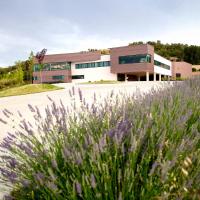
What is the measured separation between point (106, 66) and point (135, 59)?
622cm

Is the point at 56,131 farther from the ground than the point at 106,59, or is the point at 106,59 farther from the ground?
the point at 106,59

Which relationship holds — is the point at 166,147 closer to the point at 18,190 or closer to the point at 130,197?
the point at 130,197

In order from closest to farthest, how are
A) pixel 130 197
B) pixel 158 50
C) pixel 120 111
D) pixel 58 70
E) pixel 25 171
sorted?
1. pixel 130 197
2. pixel 25 171
3. pixel 120 111
4. pixel 58 70
5. pixel 158 50

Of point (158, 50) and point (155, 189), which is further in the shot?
point (158, 50)

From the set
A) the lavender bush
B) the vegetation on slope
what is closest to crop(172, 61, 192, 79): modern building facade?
the vegetation on slope

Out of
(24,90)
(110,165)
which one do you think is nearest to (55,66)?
(24,90)

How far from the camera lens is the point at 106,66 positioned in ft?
202

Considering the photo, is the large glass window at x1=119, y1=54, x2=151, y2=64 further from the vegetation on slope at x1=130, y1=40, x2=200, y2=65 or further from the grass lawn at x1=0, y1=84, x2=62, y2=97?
the vegetation on slope at x1=130, y1=40, x2=200, y2=65

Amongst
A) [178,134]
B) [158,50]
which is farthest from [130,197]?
[158,50]

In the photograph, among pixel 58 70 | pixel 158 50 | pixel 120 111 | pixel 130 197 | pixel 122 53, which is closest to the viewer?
pixel 130 197

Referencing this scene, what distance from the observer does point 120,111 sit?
9.98ft

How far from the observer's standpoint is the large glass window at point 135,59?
57.6 metres

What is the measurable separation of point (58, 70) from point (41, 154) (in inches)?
2607

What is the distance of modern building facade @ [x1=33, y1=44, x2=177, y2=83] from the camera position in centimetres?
5816
